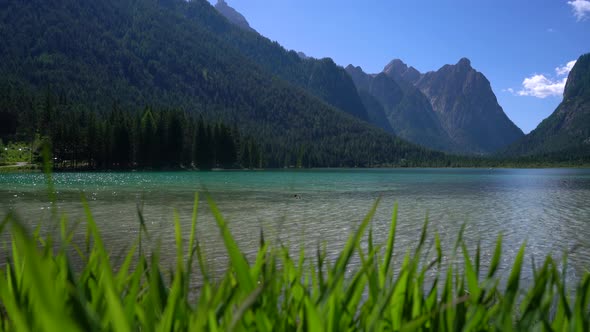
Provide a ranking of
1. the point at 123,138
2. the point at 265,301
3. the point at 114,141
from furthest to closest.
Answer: the point at 123,138 < the point at 114,141 < the point at 265,301

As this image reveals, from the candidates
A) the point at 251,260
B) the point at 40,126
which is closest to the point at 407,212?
the point at 251,260

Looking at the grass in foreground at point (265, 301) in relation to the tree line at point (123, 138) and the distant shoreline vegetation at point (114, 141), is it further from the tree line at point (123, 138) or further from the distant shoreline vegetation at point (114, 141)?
the tree line at point (123, 138)

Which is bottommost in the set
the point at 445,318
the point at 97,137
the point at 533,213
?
the point at 533,213

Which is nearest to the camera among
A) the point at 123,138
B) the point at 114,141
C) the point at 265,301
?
the point at 265,301

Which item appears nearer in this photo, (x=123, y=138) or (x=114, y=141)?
(x=114, y=141)

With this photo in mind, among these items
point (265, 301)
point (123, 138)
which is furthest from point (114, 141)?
point (265, 301)

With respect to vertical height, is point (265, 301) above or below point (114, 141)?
below

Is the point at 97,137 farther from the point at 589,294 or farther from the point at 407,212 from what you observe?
the point at 589,294

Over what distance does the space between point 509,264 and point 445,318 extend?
10061 mm

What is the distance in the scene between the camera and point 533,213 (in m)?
21.7

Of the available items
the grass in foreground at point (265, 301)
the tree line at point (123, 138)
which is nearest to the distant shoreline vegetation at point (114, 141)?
the tree line at point (123, 138)

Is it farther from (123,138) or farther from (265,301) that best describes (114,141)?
(265,301)

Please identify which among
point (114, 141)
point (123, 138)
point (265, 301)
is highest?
point (123, 138)

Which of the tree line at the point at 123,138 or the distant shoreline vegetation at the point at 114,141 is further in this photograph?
the tree line at the point at 123,138
